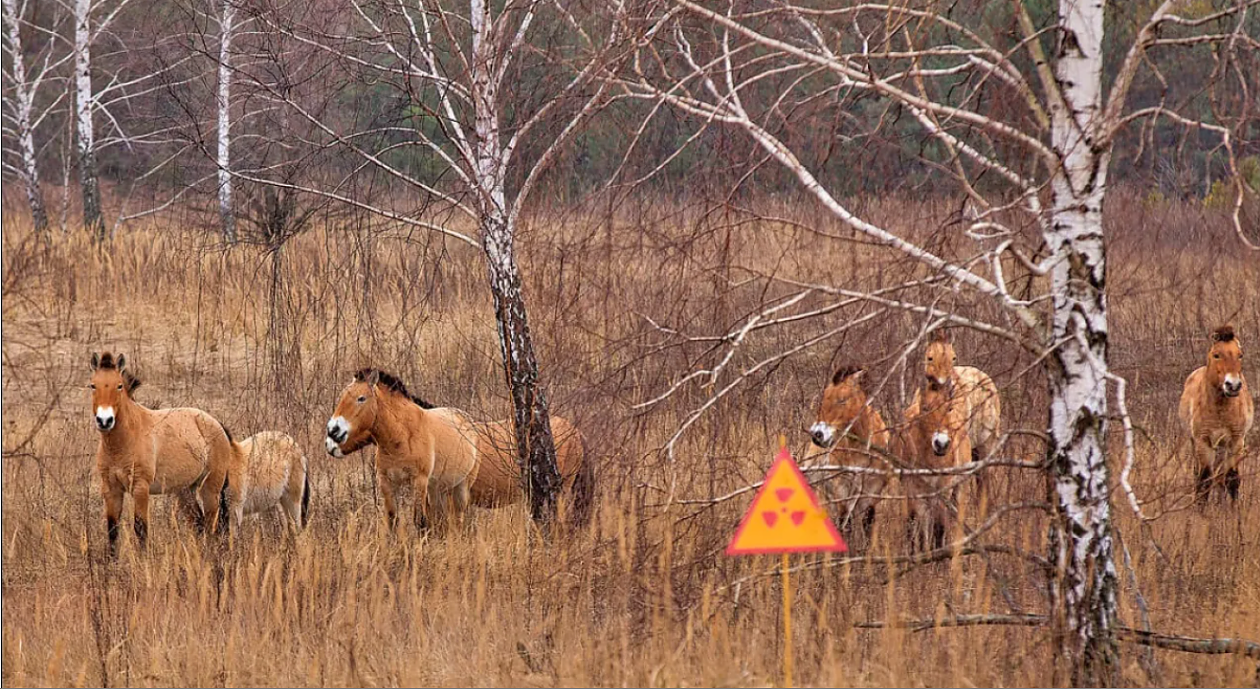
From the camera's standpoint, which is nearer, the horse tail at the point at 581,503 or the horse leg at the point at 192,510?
the horse tail at the point at 581,503

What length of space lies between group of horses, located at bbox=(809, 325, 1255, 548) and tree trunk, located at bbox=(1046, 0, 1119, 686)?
1.15 feet

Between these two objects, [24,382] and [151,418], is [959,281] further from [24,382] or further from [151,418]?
[24,382]

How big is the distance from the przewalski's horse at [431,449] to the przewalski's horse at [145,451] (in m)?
1.27

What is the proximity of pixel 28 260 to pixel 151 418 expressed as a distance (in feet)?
12.5

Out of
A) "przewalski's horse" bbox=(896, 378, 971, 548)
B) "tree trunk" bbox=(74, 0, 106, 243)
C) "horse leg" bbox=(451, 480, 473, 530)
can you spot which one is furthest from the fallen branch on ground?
"tree trunk" bbox=(74, 0, 106, 243)

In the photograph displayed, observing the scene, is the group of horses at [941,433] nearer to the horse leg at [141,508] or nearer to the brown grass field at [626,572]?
the brown grass field at [626,572]

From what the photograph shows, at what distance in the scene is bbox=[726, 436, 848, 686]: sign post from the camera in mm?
5508

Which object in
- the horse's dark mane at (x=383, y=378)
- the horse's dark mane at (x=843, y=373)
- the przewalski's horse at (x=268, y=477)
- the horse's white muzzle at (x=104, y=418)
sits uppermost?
the horse's dark mane at (x=383, y=378)

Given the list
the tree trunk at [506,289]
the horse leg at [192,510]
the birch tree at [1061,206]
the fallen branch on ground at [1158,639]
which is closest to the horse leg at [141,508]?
the horse leg at [192,510]

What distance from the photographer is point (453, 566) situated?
870 cm

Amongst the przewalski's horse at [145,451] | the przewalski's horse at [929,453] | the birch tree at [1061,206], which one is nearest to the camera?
the birch tree at [1061,206]

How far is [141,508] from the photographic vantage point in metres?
9.66

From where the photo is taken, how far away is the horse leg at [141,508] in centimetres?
962

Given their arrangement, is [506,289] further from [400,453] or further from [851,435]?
[851,435]
